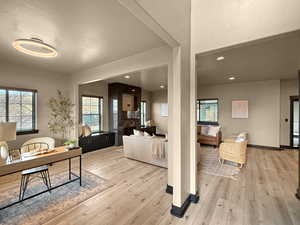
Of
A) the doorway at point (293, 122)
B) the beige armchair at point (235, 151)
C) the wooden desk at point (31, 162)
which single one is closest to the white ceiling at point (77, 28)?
the wooden desk at point (31, 162)

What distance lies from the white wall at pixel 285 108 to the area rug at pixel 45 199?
6805mm

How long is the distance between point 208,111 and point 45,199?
6.83m

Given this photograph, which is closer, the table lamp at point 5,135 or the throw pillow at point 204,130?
the table lamp at point 5,135

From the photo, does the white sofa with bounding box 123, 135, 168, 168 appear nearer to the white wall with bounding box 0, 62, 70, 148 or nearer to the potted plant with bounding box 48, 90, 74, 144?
the potted plant with bounding box 48, 90, 74, 144

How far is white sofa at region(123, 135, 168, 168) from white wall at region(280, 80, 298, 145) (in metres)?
5.26

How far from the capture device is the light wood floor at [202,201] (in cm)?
190

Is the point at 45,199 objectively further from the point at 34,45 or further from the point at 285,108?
the point at 285,108

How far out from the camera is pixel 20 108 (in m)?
3.95

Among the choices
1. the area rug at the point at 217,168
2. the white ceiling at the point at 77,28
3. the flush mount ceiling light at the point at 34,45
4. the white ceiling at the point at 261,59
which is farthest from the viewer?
the area rug at the point at 217,168

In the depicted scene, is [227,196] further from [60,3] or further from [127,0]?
[60,3]

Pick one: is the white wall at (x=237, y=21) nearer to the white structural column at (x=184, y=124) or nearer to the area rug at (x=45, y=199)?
the white structural column at (x=184, y=124)

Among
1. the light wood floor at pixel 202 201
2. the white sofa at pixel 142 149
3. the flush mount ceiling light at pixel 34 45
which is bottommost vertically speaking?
the light wood floor at pixel 202 201

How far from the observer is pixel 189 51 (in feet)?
7.30

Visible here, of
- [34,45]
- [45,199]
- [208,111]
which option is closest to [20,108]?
[34,45]
